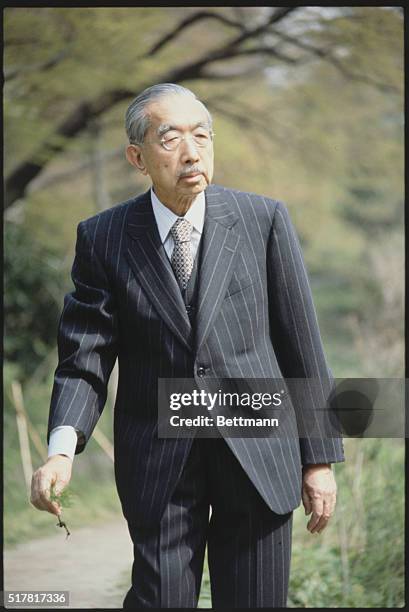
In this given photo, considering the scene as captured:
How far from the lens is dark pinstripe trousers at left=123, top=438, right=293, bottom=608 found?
2342 millimetres

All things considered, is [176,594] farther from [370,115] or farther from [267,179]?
[370,115]

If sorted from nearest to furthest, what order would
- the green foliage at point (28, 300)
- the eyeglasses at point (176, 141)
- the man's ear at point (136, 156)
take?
the eyeglasses at point (176, 141) → the man's ear at point (136, 156) → the green foliage at point (28, 300)

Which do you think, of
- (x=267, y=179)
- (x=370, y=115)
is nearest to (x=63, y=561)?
(x=267, y=179)

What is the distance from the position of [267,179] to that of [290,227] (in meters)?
8.57

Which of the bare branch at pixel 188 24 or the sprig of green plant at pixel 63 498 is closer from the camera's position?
the sprig of green plant at pixel 63 498

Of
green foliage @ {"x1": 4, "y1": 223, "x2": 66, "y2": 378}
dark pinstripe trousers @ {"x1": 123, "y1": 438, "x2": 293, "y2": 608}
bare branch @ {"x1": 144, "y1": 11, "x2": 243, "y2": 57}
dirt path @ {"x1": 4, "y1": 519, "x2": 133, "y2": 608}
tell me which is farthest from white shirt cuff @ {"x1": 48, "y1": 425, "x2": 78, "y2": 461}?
green foliage @ {"x1": 4, "y1": 223, "x2": 66, "y2": 378}

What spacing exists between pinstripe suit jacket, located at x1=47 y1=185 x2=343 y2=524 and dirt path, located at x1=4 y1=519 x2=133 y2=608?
6.04ft

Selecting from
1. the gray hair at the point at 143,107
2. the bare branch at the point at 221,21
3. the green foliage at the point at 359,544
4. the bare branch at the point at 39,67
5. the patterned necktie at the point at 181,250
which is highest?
the bare branch at the point at 221,21

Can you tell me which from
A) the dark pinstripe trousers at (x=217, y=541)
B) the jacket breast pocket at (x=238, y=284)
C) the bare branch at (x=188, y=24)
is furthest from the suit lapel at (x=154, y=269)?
the bare branch at (x=188, y=24)

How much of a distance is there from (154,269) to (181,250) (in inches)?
3.5

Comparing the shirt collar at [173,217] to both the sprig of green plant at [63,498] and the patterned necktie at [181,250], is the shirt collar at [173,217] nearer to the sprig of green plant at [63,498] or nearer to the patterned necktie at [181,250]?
the patterned necktie at [181,250]

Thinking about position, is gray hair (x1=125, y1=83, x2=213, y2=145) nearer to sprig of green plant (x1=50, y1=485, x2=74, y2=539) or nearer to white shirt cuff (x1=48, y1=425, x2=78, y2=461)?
white shirt cuff (x1=48, y1=425, x2=78, y2=461)

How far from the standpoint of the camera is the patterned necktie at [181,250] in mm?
2426

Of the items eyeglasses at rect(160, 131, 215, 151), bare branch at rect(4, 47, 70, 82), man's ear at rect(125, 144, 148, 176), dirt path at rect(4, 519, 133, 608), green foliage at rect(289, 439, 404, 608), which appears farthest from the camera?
bare branch at rect(4, 47, 70, 82)
